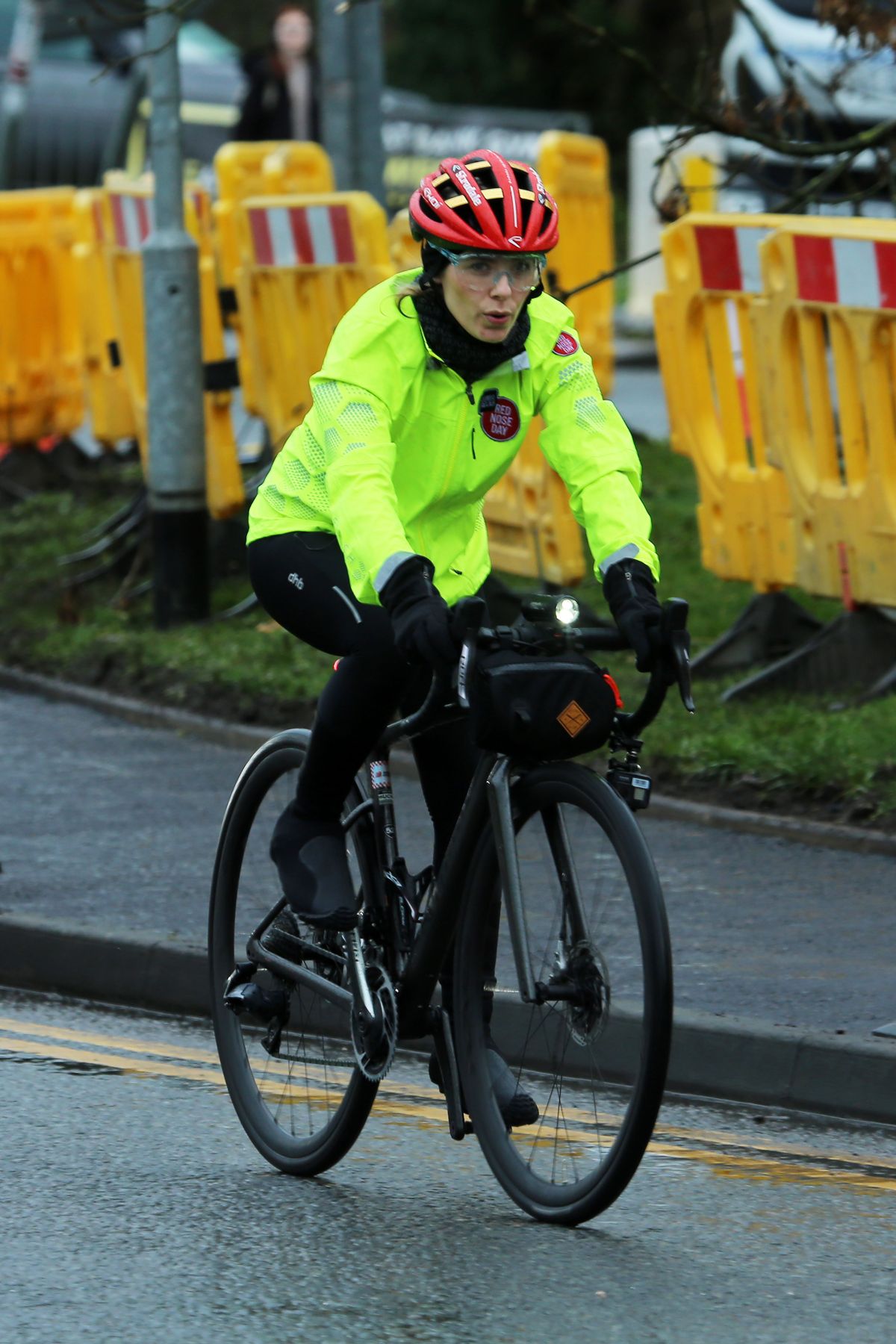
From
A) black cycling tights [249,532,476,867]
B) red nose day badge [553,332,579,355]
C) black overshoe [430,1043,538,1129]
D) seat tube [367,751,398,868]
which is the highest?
red nose day badge [553,332,579,355]

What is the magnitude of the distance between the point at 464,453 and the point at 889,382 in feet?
13.7

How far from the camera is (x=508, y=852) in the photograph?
4.64 metres

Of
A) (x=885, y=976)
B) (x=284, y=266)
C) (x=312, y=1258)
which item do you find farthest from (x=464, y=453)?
(x=284, y=266)

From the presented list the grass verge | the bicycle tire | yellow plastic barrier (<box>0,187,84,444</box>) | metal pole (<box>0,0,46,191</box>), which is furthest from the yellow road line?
metal pole (<box>0,0,46,191</box>)

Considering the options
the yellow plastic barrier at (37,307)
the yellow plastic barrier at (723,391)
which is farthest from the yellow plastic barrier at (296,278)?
the yellow plastic barrier at (37,307)

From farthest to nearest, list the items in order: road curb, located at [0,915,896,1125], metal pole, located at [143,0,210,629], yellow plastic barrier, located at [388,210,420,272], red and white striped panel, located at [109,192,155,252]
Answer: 1. red and white striped panel, located at [109,192,155,252]
2. yellow plastic barrier, located at [388,210,420,272]
3. metal pole, located at [143,0,210,629]
4. road curb, located at [0,915,896,1125]

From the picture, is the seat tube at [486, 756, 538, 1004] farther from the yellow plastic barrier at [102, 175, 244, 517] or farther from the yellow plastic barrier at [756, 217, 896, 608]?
the yellow plastic barrier at [102, 175, 244, 517]

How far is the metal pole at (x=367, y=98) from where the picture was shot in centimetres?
1332

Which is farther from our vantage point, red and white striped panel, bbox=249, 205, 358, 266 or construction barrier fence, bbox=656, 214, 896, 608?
red and white striped panel, bbox=249, 205, 358, 266

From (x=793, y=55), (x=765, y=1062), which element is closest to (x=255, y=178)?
(x=793, y=55)

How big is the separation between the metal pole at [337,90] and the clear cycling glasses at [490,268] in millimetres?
8810

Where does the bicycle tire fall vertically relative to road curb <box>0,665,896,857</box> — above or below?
above

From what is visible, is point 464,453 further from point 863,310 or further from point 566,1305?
point 863,310

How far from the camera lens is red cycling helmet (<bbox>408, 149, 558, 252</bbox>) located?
470 centimetres
